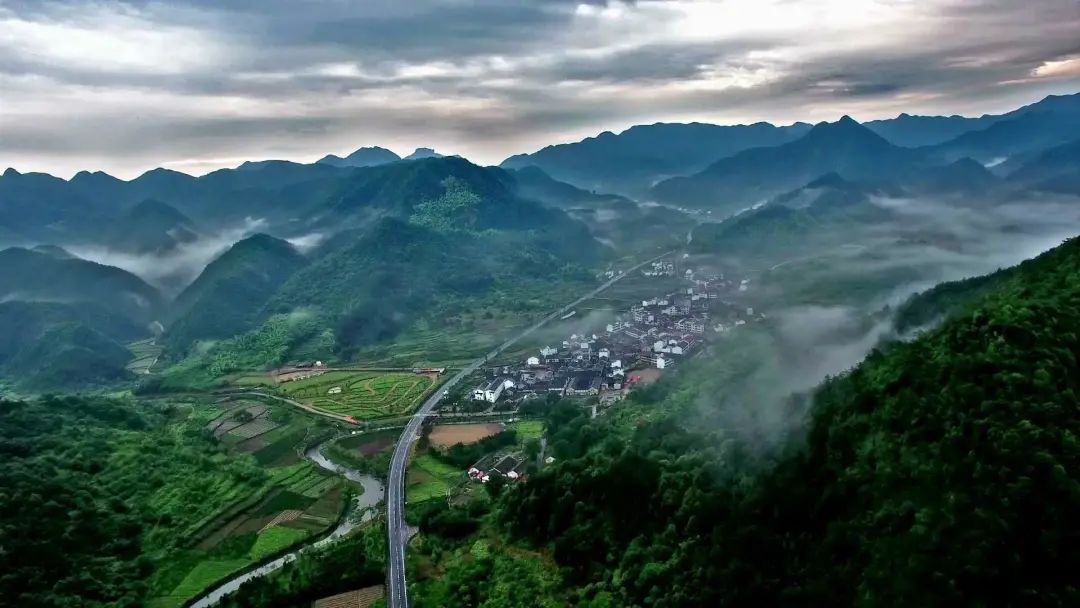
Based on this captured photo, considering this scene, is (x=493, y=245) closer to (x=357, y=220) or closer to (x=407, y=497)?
(x=357, y=220)

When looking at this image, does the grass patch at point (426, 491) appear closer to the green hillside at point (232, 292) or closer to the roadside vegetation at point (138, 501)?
the roadside vegetation at point (138, 501)

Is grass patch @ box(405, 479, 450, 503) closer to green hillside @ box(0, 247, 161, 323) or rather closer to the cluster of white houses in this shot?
the cluster of white houses

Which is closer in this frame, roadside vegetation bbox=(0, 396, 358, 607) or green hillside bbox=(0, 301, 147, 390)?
roadside vegetation bbox=(0, 396, 358, 607)

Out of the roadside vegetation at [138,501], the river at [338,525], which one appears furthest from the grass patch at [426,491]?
the roadside vegetation at [138,501]

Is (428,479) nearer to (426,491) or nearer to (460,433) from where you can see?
(426,491)

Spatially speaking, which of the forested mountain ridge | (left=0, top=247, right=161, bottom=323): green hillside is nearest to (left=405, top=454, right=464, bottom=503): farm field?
the forested mountain ridge

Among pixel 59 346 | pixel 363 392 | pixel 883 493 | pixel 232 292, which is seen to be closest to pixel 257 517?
pixel 363 392
